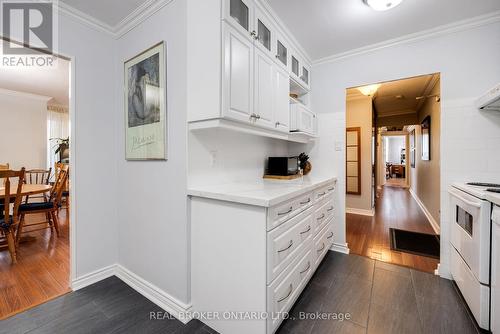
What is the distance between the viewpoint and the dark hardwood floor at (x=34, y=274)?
1729 millimetres

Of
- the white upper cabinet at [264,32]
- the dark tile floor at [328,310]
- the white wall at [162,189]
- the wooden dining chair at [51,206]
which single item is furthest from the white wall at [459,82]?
the wooden dining chair at [51,206]

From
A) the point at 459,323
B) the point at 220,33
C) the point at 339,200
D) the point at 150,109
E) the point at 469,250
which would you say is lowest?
the point at 459,323

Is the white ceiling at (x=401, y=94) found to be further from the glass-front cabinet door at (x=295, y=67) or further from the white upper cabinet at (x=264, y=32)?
the white upper cabinet at (x=264, y=32)

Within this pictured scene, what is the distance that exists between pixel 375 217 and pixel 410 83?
100 inches

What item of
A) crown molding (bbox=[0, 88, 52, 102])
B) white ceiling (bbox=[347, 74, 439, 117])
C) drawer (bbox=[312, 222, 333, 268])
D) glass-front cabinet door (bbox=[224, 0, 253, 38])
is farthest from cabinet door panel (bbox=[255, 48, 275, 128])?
crown molding (bbox=[0, 88, 52, 102])

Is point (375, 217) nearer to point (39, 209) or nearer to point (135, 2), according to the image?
point (135, 2)

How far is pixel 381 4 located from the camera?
1.75 m

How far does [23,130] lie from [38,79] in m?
1.55

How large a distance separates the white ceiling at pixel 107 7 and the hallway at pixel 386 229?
3.49 m

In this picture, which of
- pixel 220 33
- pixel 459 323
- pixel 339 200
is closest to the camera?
pixel 220 33

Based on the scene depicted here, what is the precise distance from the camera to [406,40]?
2.31 meters

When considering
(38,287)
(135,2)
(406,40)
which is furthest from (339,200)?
(38,287)

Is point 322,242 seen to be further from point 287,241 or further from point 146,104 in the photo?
point 146,104

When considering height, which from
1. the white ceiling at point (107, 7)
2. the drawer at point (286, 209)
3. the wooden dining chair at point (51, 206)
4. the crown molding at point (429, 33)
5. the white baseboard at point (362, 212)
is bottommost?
the white baseboard at point (362, 212)
